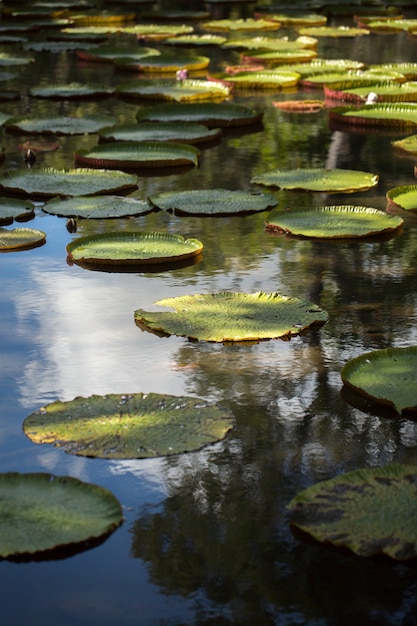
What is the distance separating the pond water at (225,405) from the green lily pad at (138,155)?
0.21 m

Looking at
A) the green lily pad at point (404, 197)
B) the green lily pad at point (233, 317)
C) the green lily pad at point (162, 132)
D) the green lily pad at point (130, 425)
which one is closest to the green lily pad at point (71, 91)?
the green lily pad at point (162, 132)

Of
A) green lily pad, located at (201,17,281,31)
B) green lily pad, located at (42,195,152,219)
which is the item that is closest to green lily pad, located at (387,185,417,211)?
green lily pad, located at (42,195,152,219)

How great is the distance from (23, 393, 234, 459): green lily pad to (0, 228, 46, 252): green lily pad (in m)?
1.74

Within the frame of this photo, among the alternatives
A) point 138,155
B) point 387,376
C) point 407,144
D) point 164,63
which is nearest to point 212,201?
point 138,155

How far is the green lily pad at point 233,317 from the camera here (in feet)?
11.7

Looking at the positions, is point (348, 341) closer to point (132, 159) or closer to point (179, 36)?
point (132, 159)

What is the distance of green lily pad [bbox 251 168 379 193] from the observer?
5.52m

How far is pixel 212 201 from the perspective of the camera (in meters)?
5.25

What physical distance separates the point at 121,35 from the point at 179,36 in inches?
34.6

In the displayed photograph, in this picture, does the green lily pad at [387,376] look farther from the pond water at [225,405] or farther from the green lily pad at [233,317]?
the green lily pad at [233,317]

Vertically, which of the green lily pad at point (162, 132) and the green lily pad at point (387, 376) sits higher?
the green lily pad at point (162, 132)

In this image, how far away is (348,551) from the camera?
7.70ft

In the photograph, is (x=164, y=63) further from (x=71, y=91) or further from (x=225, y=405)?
(x=225, y=405)

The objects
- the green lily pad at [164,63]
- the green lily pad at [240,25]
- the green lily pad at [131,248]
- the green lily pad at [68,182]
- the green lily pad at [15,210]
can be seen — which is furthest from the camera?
the green lily pad at [240,25]
